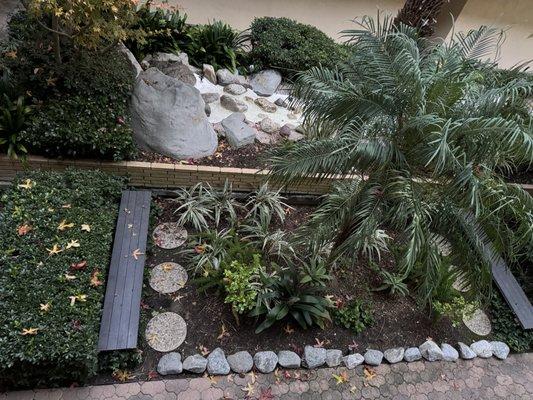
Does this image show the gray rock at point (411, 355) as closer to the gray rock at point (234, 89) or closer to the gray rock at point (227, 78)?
the gray rock at point (234, 89)

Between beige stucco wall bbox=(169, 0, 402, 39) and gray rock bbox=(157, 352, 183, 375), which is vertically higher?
beige stucco wall bbox=(169, 0, 402, 39)

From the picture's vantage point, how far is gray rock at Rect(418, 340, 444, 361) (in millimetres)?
3816

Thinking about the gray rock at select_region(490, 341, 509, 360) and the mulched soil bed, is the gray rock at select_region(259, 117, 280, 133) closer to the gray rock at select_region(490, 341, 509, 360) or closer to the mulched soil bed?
the mulched soil bed

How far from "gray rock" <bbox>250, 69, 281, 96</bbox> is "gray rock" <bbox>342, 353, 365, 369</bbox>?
3.84 metres

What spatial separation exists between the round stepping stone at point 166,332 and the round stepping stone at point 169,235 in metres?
0.76

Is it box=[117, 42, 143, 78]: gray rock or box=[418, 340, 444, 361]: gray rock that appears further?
box=[117, 42, 143, 78]: gray rock

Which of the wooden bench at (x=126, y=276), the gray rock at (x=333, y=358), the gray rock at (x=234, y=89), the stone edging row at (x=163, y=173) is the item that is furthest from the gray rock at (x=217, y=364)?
the gray rock at (x=234, y=89)

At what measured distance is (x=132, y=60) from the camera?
16.6 feet

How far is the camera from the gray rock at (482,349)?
3.97 metres

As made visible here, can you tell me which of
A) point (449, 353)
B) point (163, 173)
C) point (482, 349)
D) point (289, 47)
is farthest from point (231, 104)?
point (482, 349)


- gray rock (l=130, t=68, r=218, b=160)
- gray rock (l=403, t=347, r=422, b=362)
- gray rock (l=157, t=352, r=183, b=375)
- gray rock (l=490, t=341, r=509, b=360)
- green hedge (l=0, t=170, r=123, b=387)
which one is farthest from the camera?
gray rock (l=130, t=68, r=218, b=160)

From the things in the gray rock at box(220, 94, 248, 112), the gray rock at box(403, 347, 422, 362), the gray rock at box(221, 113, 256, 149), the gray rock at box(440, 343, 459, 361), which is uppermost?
the gray rock at box(220, 94, 248, 112)

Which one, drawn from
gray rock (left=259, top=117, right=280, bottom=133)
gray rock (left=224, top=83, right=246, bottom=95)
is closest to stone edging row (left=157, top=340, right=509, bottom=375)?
gray rock (left=259, top=117, right=280, bottom=133)

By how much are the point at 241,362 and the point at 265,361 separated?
202 mm
